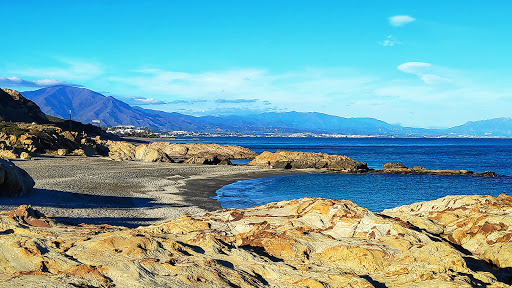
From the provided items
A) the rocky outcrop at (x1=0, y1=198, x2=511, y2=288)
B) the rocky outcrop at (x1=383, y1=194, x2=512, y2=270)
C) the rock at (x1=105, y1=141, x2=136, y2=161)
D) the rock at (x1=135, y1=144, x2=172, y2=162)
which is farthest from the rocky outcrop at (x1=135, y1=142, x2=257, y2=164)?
the rocky outcrop at (x1=0, y1=198, x2=511, y2=288)

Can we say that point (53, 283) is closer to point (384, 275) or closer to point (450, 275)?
point (384, 275)

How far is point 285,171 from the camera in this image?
48.4m

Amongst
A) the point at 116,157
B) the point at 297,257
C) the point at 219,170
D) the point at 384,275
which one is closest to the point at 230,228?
the point at 297,257

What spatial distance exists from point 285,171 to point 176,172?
12926 mm

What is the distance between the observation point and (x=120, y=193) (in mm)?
25328

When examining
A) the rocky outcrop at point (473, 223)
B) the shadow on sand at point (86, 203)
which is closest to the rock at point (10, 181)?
the shadow on sand at point (86, 203)

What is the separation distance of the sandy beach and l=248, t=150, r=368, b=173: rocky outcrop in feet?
34.9

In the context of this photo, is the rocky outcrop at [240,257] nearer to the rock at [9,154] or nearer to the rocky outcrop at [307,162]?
the rock at [9,154]

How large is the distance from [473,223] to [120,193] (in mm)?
19870

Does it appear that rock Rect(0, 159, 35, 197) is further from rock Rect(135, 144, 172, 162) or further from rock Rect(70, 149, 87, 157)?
rock Rect(70, 149, 87, 157)

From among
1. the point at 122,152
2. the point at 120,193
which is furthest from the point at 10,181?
the point at 122,152

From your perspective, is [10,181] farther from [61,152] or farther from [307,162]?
[307,162]

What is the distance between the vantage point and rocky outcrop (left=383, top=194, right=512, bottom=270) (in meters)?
8.68

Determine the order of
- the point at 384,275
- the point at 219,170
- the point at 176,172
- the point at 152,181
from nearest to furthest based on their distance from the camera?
the point at 384,275, the point at 152,181, the point at 176,172, the point at 219,170
